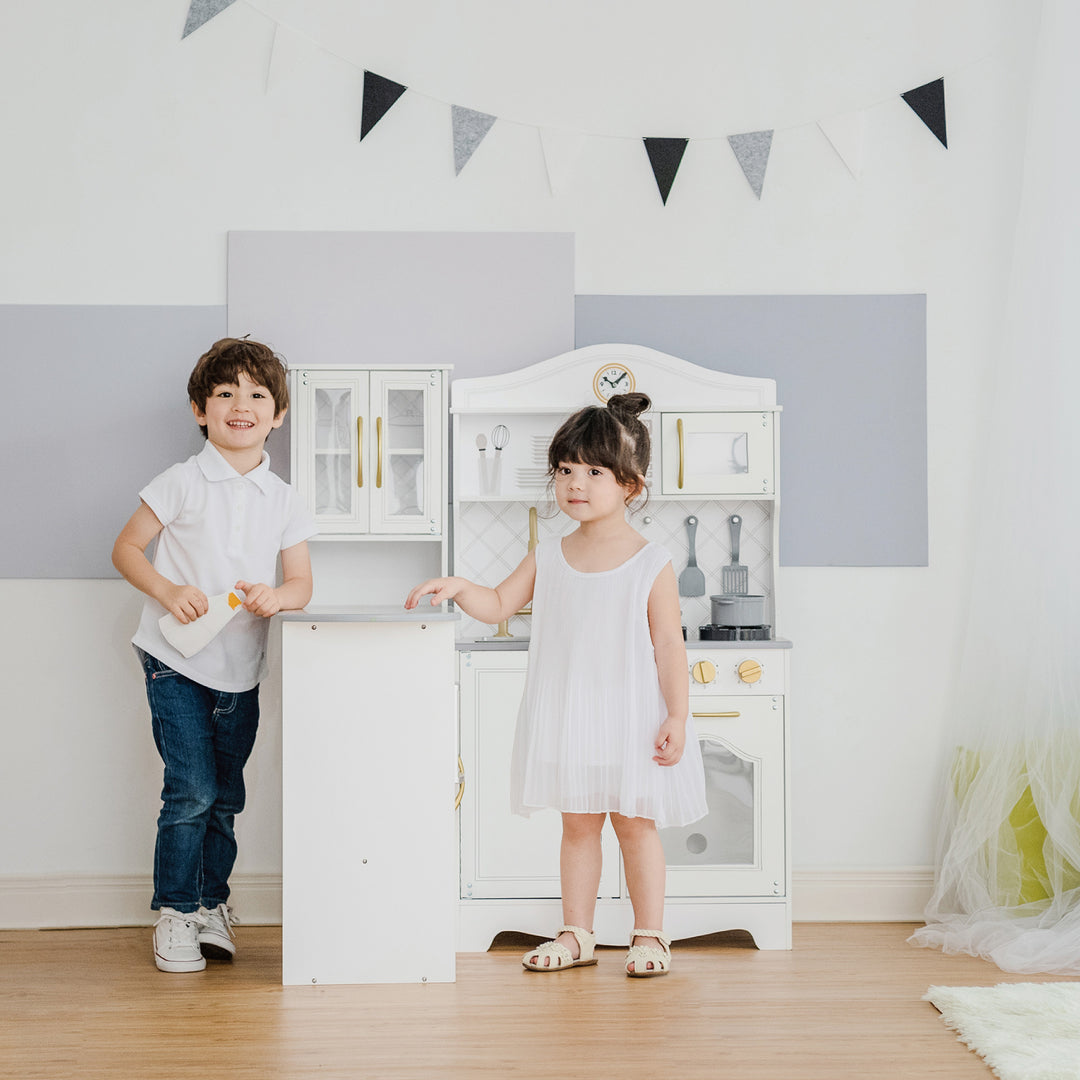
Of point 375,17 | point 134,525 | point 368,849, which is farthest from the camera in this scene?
point 375,17

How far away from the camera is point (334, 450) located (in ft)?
9.20

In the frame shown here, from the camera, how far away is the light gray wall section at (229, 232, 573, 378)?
2.97 metres

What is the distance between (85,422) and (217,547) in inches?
29.4

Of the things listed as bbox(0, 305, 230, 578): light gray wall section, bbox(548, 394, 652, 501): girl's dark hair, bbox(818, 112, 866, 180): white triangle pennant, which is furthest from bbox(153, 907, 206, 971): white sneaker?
bbox(818, 112, 866, 180): white triangle pennant

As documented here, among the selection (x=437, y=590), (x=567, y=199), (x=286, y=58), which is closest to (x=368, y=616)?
(x=437, y=590)

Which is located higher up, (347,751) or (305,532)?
(305,532)

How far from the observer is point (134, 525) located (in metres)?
2.51

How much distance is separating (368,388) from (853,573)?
142cm

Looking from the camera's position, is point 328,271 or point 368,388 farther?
point 328,271

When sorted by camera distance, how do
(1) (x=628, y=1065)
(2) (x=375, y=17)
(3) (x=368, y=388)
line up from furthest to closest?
(2) (x=375, y=17) < (3) (x=368, y=388) < (1) (x=628, y=1065)

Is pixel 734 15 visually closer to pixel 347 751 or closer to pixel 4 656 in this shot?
pixel 347 751

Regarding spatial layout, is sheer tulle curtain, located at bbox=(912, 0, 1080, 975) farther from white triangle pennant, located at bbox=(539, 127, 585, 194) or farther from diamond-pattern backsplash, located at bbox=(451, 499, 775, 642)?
white triangle pennant, located at bbox=(539, 127, 585, 194)

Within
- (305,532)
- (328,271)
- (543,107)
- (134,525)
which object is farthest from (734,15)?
(134,525)

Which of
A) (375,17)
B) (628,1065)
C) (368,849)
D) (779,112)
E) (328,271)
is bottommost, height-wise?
(628,1065)
